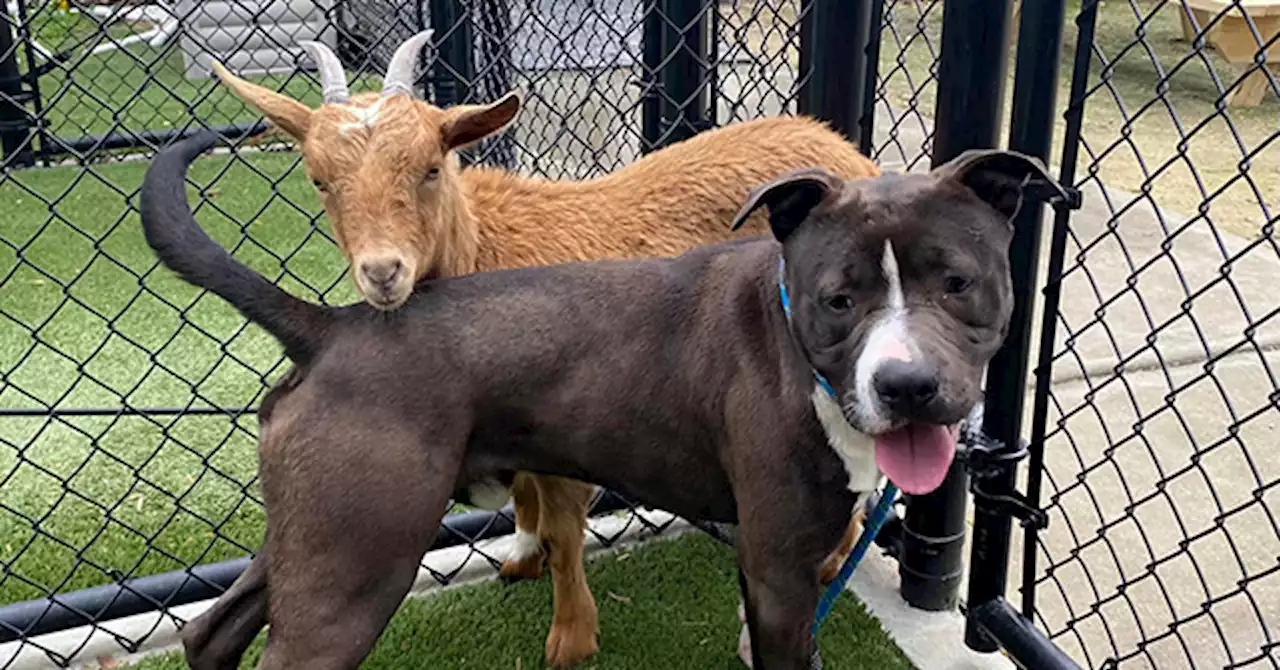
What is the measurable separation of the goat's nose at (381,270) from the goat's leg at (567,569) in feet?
2.60

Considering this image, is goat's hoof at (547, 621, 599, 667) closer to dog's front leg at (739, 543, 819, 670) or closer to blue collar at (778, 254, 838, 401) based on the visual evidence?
dog's front leg at (739, 543, 819, 670)

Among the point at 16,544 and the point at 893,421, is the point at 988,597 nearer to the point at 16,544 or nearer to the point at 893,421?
the point at 893,421

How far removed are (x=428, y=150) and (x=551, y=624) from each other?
131 centimetres

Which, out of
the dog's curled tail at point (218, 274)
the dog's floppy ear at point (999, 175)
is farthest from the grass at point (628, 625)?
the dog's floppy ear at point (999, 175)

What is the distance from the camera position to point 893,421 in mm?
1866

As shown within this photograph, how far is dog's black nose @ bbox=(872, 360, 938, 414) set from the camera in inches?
71.1

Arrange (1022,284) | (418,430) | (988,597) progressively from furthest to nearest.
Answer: (988,597)
(1022,284)
(418,430)

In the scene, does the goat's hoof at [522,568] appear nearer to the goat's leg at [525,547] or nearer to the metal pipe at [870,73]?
the goat's leg at [525,547]

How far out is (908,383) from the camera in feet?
5.92

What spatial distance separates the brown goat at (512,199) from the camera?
260cm

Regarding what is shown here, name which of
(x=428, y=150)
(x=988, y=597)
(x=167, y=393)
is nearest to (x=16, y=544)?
(x=167, y=393)

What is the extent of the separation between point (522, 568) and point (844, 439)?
1.50 m

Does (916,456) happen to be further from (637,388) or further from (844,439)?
(637,388)

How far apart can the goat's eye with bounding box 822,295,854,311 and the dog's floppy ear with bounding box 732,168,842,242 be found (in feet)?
0.60
